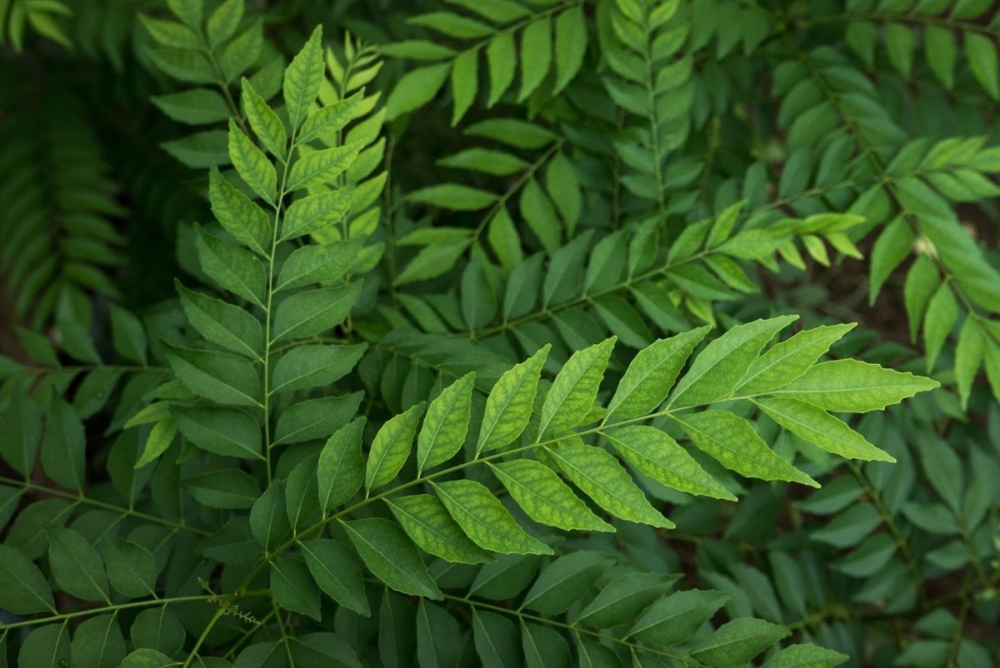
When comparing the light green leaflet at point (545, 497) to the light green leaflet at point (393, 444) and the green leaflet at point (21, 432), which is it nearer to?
the light green leaflet at point (393, 444)

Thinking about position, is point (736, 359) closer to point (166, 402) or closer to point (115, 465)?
point (166, 402)

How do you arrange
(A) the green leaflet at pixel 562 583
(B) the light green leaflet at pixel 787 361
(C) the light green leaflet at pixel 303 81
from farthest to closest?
(A) the green leaflet at pixel 562 583 → (C) the light green leaflet at pixel 303 81 → (B) the light green leaflet at pixel 787 361

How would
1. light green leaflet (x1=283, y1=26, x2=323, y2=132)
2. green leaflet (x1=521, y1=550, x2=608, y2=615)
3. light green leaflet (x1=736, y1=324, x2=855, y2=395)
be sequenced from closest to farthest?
1. light green leaflet (x1=736, y1=324, x2=855, y2=395)
2. light green leaflet (x1=283, y1=26, x2=323, y2=132)
3. green leaflet (x1=521, y1=550, x2=608, y2=615)

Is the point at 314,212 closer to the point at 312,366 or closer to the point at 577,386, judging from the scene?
the point at 312,366

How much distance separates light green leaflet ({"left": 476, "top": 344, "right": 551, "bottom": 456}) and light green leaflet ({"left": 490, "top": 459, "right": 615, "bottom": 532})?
1.1 inches

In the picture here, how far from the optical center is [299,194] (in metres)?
0.98

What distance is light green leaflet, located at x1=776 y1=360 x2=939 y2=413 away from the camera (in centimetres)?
57

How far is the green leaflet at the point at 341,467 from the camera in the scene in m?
0.65

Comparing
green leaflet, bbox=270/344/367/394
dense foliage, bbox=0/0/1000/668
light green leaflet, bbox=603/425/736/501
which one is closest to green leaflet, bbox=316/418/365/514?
dense foliage, bbox=0/0/1000/668

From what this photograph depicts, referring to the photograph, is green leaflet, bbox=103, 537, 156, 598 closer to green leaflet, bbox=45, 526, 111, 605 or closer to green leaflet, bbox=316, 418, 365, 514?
green leaflet, bbox=45, 526, 111, 605

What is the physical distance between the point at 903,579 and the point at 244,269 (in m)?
1.16

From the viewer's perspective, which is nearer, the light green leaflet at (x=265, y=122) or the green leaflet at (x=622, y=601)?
the light green leaflet at (x=265, y=122)

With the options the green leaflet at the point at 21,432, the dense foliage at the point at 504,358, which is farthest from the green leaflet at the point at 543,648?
the green leaflet at the point at 21,432

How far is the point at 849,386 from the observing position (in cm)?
59
